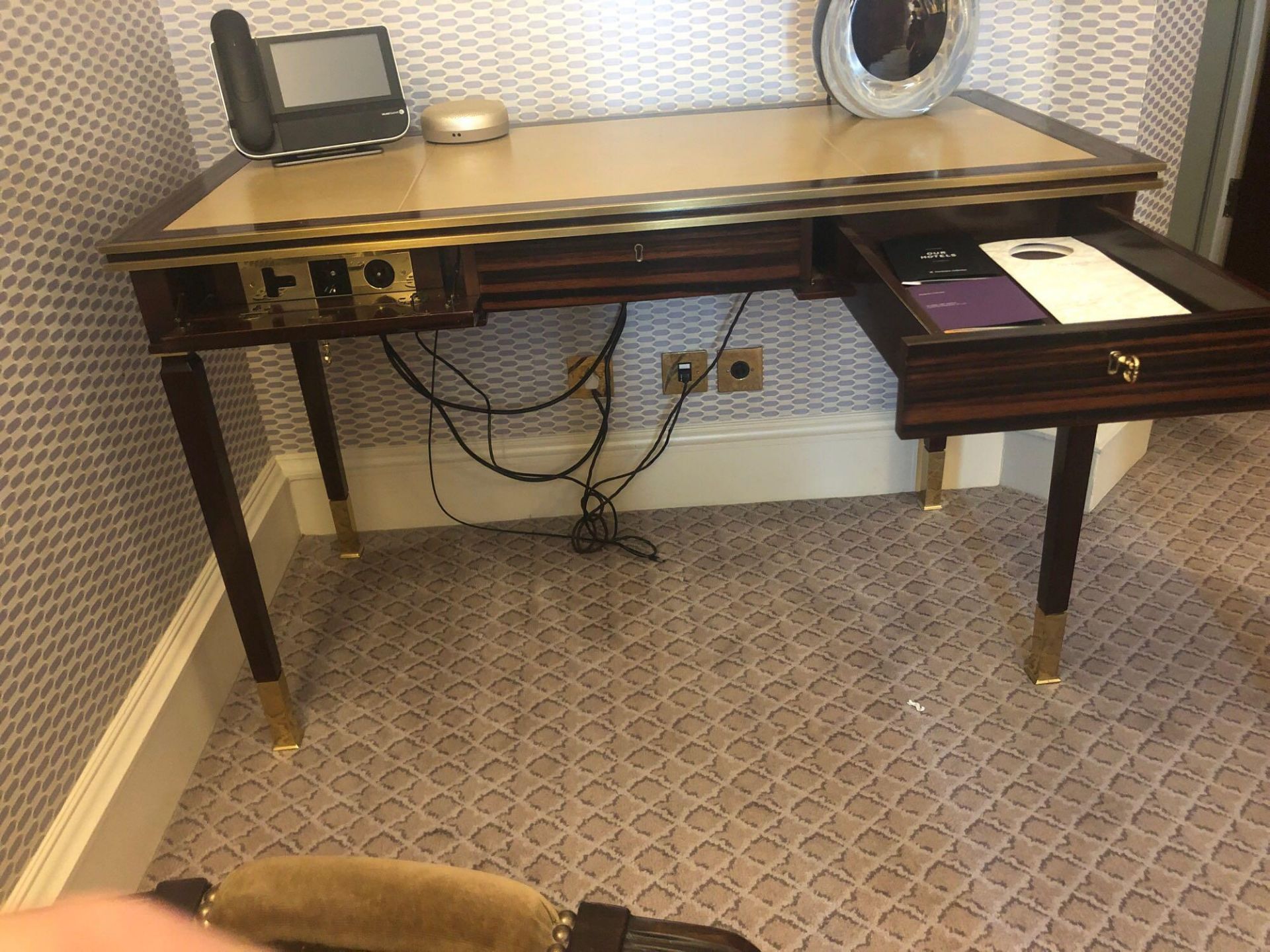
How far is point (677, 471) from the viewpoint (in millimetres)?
2047

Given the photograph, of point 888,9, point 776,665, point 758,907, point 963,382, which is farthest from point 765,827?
point 888,9

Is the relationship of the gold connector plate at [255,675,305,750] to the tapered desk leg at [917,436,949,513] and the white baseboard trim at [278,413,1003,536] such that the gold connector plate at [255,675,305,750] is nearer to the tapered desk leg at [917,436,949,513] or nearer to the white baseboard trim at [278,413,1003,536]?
the white baseboard trim at [278,413,1003,536]

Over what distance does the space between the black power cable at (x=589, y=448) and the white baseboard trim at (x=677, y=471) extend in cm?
2

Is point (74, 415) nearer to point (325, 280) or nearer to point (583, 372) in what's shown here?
point (325, 280)

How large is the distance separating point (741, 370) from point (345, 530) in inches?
33.3

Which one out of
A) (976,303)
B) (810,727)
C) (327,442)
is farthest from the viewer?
(327,442)

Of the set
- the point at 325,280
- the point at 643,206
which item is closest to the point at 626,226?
the point at 643,206

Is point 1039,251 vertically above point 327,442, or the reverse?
point 1039,251

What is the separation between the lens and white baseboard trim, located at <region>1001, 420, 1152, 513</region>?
77.1 inches

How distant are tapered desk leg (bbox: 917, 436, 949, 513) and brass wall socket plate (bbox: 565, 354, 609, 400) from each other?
643 mm

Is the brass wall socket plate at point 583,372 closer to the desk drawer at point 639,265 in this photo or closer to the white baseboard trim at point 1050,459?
the desk drawer at point 639,265

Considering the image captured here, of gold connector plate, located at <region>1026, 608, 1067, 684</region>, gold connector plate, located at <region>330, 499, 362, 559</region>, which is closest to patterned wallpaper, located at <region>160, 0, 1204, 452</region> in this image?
gold connector plate, located at <region>330, 499, 362, 559</region>

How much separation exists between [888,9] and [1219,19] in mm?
1249

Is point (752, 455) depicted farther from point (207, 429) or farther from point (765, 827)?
point (207, 429)
